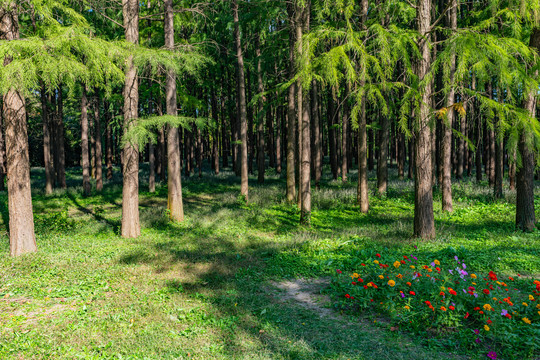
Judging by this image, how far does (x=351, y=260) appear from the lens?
24.2 ft

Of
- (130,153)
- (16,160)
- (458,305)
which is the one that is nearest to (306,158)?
(130,153)

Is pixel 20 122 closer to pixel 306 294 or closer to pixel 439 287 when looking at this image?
pixel 306 294

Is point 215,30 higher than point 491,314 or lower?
higher

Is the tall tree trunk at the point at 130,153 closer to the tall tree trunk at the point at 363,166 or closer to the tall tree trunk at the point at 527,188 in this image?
the tall tree trunk at the point at 363,166

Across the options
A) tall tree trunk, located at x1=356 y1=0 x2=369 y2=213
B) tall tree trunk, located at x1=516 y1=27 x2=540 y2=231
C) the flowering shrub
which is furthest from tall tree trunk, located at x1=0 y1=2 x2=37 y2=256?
tall tree trunk, located at x1=516 y1=27 x2=540 y2=231

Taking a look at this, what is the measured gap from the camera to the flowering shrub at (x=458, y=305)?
4.43 metres

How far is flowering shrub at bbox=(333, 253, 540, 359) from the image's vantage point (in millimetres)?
4426

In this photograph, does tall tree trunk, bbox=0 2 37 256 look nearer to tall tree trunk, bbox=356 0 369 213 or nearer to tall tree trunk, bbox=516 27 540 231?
tall tree trunk, bbox=356 0 369 213

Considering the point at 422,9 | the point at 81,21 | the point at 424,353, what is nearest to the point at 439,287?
the point at 424,353

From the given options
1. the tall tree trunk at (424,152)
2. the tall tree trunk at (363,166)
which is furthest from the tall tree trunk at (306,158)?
the tall tree trunk at (424,152)

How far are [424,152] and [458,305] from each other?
5140mm

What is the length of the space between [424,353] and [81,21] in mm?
11006

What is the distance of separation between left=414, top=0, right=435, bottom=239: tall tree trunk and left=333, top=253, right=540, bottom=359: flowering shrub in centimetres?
302

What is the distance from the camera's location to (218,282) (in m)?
6.68
